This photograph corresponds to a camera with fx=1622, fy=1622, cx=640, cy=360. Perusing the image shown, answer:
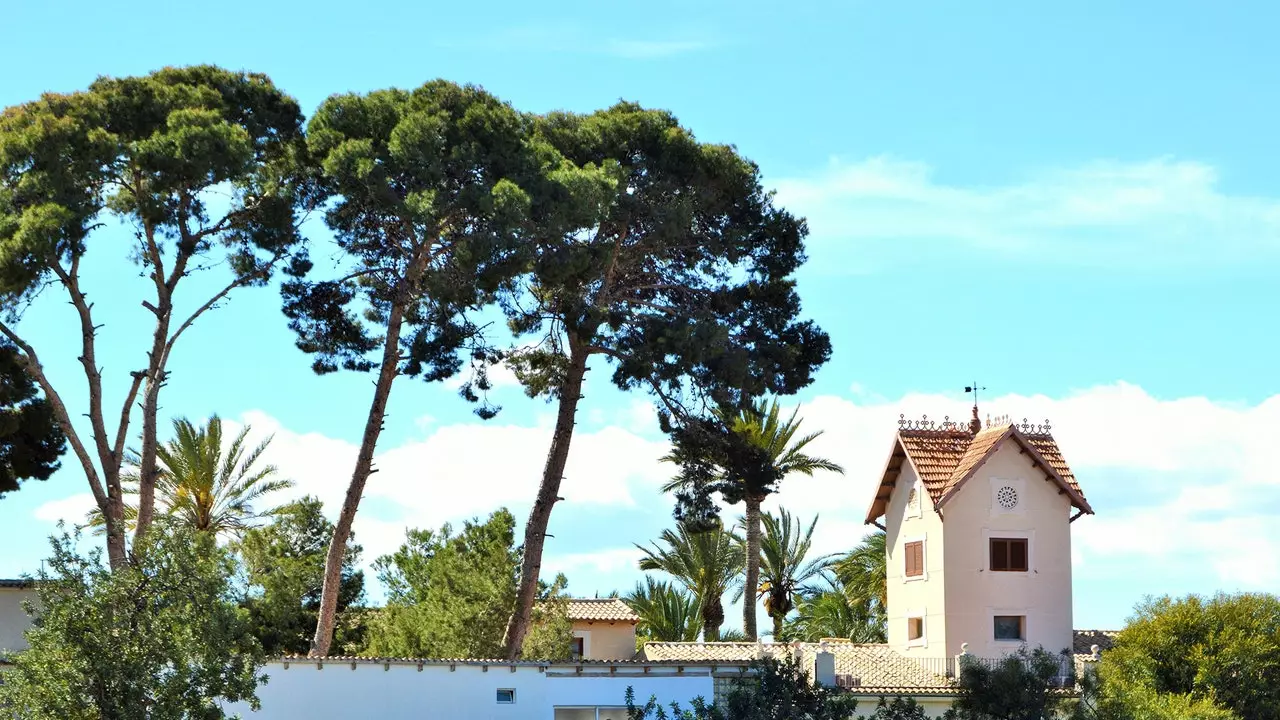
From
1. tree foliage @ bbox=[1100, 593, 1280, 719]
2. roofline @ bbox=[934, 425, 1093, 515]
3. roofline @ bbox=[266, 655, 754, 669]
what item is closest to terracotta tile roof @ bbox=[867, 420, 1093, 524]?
roofline @ bbox=[934, 425, 1093, 515]

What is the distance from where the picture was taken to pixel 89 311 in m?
31.6

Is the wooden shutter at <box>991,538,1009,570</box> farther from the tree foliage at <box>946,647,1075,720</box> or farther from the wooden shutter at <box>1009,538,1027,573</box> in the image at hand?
the tree foliage at <box>946,647,1075,720</box>

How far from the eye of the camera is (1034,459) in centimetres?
4378

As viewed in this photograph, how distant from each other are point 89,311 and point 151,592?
9295 millimetres

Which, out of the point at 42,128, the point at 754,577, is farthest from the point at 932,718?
the point at 42,128

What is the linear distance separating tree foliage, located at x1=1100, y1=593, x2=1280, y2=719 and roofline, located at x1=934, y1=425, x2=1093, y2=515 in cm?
637

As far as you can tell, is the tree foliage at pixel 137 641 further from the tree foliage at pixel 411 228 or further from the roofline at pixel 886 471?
the roofline at pixel 886 471

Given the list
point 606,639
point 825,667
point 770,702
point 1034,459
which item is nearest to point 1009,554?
point 1034,459

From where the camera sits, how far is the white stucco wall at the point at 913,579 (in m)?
43.4

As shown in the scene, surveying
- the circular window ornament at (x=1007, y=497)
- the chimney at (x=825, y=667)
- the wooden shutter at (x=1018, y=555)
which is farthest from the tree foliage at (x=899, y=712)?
the circular window ornament at (x=1007, y=497)

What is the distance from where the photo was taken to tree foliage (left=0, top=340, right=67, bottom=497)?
3406 centimetres

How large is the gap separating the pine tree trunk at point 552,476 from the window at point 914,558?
43.1 feet

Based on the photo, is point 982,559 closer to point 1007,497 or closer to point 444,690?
point 1007,497

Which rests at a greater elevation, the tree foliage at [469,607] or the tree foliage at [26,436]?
the tree foliage at [26,436]
